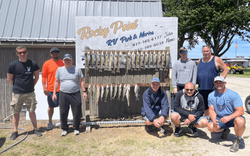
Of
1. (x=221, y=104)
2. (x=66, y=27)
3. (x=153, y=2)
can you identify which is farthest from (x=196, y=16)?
(x=221, y=104)

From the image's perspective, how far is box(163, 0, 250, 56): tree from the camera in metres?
21.3

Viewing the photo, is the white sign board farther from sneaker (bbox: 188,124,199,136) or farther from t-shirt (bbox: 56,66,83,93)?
Result: sneaker (bbox: 188,124,199,136)

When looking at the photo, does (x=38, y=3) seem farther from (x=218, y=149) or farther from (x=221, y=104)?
(x=218, y=149)

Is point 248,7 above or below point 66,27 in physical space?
above

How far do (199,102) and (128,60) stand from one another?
2.36m

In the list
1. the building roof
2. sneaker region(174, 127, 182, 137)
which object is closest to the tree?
the building roof

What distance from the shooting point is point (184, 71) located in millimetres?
5004

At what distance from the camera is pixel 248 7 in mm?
21047

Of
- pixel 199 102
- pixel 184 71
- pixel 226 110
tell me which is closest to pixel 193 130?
pixel 199 102

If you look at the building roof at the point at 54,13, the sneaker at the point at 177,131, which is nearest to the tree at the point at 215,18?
the building roof at the point at 54,13

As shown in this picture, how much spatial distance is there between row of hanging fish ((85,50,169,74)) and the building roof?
5.30 ft

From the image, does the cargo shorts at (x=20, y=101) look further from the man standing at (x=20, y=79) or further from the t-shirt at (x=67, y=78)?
the t-shirt at (x=67, y=78)

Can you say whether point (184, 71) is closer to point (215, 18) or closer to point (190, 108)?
point (190, 108)

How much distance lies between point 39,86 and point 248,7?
2454 centimetres
